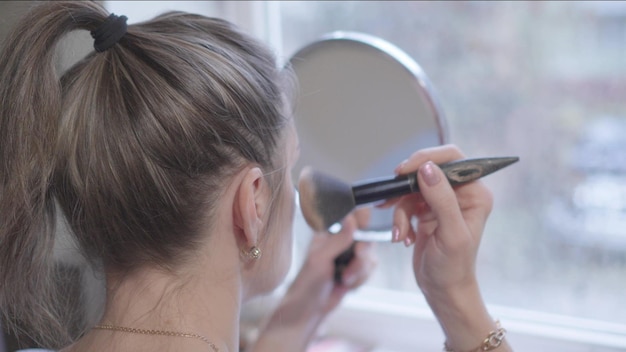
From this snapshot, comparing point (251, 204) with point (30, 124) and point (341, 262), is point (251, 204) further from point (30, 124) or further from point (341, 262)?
point (341, 262)

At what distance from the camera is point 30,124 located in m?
0.73

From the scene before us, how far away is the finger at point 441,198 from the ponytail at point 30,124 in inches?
16.3

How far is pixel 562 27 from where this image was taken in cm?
106

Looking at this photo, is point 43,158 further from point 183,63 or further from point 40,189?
point 183,63

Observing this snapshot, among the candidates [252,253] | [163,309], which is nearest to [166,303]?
[163,309]

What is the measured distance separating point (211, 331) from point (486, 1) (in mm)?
676

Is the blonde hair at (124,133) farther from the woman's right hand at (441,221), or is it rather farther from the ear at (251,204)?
the woman's right hand at (441,221)

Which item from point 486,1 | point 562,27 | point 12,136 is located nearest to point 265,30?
point 486,1

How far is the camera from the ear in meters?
0.76

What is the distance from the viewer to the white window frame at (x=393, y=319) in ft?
3.55

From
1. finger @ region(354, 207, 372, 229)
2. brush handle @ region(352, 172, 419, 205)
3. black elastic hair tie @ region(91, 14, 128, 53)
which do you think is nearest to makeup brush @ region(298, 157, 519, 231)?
brush handle @ region(352, 172, 419, 205)

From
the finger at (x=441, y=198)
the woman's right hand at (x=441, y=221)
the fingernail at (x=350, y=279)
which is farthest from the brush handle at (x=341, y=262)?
the finger at (x=441, y=198)

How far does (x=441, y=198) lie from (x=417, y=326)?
Answer: 0.45 meters

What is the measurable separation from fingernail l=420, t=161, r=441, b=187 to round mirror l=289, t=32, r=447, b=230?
10cm
